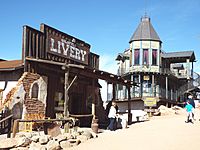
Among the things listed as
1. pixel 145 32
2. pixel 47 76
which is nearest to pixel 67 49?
pixel 47 76

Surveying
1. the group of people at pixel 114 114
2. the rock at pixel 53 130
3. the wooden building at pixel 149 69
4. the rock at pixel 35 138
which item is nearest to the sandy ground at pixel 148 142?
the rock at pixel 35 138

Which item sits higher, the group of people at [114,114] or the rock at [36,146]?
the group of people at [114,114]

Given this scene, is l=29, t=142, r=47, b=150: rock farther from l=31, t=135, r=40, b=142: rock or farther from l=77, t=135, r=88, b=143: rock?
l=77, t=135, r=88, b=143: rock

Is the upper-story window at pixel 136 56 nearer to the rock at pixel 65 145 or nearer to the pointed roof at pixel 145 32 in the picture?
the pointed roof at pixel 145 32

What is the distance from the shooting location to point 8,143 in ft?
38.5

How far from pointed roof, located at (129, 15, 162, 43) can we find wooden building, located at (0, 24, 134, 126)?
1534 centimetres

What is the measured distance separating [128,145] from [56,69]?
25.7 ft

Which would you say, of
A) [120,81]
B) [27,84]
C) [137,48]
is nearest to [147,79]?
[137,48]

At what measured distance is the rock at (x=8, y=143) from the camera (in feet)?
37.2

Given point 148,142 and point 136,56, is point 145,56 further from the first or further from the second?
point 148,142

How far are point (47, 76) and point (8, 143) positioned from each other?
6.34 m

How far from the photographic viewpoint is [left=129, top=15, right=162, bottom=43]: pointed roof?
3519 cm

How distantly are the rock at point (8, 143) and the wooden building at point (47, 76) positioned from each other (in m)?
3.07

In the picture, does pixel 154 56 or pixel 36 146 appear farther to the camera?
pixel 154 56
